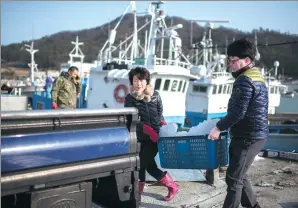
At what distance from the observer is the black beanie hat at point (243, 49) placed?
2768 mm

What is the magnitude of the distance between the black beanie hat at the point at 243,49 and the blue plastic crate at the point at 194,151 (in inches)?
32.6

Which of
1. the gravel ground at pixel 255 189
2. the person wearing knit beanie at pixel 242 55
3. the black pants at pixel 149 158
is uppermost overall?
the person wearing knit beanie at pixel 242 55

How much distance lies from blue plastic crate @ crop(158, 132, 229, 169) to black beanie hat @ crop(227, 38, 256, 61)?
0.83 meters

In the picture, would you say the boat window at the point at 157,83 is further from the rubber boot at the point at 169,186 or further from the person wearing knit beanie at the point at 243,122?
the person wearing knit beanie at the point at 243,122

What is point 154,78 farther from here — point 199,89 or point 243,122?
point 243,122

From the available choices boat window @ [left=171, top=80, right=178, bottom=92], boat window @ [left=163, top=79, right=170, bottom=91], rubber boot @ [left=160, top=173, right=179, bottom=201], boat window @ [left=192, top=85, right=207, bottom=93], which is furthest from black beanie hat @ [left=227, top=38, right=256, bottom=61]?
boat window @ [left=192, top=85, right=207, bottom=93]

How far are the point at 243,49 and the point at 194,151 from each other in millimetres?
1153

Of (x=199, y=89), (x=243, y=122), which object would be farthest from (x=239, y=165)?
(x=199, y=89)

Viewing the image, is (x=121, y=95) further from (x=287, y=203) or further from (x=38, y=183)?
(x=38, y=183)

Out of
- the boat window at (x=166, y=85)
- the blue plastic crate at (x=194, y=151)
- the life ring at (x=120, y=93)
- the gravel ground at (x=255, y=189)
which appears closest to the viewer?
the blue plastic crate at (x=194, y=151)

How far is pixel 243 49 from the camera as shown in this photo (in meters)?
2.76

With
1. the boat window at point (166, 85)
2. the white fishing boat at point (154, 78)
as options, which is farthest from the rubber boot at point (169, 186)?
the boat window at point (166, 85)

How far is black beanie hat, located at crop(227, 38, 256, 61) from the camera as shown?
2.77 m

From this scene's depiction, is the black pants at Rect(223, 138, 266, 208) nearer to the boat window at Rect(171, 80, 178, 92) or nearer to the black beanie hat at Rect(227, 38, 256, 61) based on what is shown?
the black beanie hat at Rect(227, 38, 256, 61)
